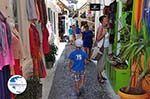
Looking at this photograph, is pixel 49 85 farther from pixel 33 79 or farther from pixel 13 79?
pixel 13 79

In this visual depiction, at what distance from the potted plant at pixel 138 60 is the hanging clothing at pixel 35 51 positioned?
204cm

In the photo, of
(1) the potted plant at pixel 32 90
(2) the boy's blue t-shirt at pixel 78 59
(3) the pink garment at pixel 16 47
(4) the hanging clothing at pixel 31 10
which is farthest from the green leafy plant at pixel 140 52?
(2) the boy's blue t-shirt at pixel 78 59

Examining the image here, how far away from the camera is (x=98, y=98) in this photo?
19.0 ft

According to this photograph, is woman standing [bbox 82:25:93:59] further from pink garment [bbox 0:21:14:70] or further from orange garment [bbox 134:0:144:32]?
pink garment [bbox 0:21:14:70]

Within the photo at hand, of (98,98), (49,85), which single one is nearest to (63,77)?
(49,85)

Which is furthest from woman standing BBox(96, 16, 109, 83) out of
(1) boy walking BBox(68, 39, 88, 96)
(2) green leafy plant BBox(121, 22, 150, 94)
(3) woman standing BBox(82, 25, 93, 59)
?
(2) green leafy plant BBox(121, 22, 150, 94)

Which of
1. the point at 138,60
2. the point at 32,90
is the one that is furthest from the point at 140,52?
the point at 32,90

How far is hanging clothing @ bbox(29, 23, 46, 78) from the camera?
16.6 ft

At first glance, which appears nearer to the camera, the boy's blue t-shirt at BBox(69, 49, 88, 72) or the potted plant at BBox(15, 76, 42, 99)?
the potted plant at BBox(15, 76, 42, 99)

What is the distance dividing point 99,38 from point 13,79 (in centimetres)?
464

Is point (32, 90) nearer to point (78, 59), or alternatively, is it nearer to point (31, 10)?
point (31, 10)

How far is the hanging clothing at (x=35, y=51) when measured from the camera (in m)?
5.06

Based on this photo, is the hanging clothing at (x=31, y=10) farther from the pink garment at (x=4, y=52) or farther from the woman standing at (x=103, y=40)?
the woman standing at (x=103, y=40)

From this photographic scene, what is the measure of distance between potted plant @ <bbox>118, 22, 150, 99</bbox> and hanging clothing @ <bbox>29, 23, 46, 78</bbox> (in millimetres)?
2039
